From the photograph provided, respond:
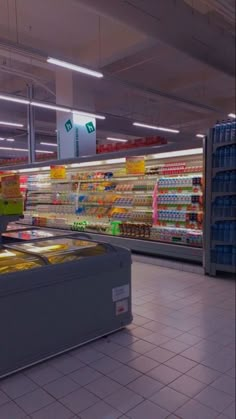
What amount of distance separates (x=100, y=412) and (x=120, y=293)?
1.24 m

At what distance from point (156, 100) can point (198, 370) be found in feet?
43.4

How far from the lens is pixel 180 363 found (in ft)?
8.76

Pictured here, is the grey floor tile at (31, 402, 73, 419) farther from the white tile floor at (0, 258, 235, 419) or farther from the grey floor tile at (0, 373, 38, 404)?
the grey floor tile at (0, 373, 38, 404)

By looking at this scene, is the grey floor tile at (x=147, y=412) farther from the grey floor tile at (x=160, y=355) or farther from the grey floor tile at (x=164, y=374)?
the grey floor tile at (x=160, y=355)

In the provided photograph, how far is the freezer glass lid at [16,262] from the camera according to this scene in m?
2.64

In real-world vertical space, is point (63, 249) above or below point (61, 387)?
above

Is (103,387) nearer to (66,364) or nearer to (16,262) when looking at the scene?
(66,364)

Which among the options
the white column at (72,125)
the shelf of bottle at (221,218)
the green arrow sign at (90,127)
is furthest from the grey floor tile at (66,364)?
the green arrow sign at (90,127)

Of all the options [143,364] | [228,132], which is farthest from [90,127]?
[143,364]

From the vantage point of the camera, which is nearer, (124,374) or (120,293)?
(124,374)

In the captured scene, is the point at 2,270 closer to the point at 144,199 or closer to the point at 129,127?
the point at 144,199

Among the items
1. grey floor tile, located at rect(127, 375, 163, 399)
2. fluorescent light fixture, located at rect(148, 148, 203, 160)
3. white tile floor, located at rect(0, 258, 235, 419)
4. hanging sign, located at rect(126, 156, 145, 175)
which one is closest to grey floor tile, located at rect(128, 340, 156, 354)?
white tile floor, located at rect(0, 258, 235, 419)

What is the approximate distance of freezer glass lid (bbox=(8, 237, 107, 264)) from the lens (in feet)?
9.82

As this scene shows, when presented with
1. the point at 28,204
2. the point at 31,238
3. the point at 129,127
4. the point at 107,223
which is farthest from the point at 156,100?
the point at 31,238
